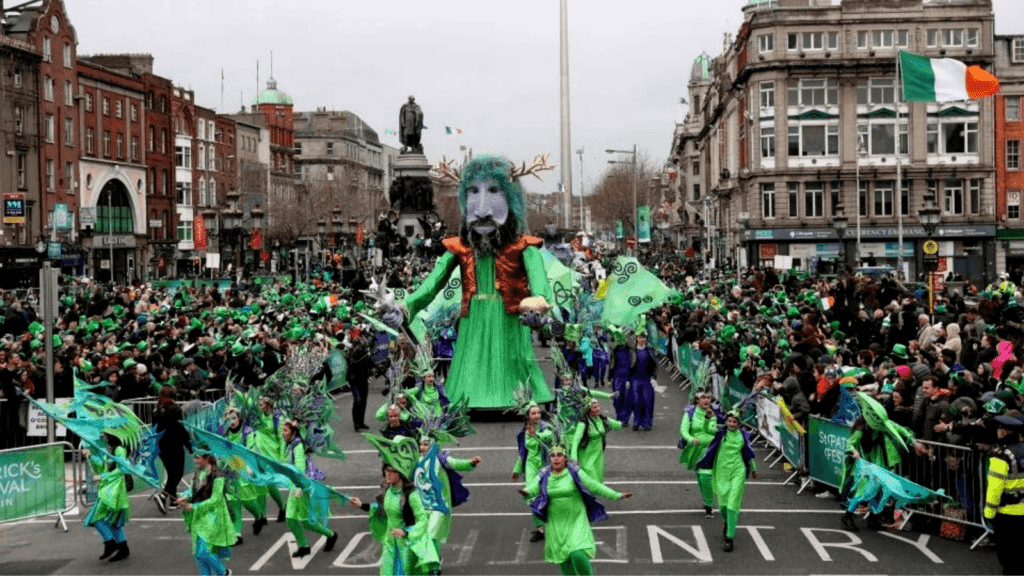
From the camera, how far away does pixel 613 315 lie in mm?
21828

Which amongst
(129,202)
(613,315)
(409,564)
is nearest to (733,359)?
(613,315)

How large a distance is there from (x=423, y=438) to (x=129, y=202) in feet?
215

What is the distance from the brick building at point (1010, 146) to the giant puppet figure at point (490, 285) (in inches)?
2157

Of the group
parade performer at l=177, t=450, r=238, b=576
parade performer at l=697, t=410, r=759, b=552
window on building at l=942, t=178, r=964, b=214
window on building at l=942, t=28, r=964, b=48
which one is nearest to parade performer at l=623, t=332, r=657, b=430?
parade performer at l=697, t=410, r=759, b=552

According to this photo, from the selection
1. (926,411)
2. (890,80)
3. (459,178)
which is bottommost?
(926,411)

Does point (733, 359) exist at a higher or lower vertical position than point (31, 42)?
lower

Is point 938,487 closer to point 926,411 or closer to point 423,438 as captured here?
point 926,411

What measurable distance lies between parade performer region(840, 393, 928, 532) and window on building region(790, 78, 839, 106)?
55.1m

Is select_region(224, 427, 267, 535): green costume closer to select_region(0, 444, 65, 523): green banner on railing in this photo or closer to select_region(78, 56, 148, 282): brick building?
select_region(0, 444, 65, 523): green banner on railing

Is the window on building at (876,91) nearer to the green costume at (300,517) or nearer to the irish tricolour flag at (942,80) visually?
the irish tricolour flag at (942,80)

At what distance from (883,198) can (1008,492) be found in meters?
57.8

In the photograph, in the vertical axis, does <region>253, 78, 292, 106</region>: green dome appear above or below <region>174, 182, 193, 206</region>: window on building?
above

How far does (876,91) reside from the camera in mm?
65812

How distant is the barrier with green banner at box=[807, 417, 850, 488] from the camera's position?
1424 cm
